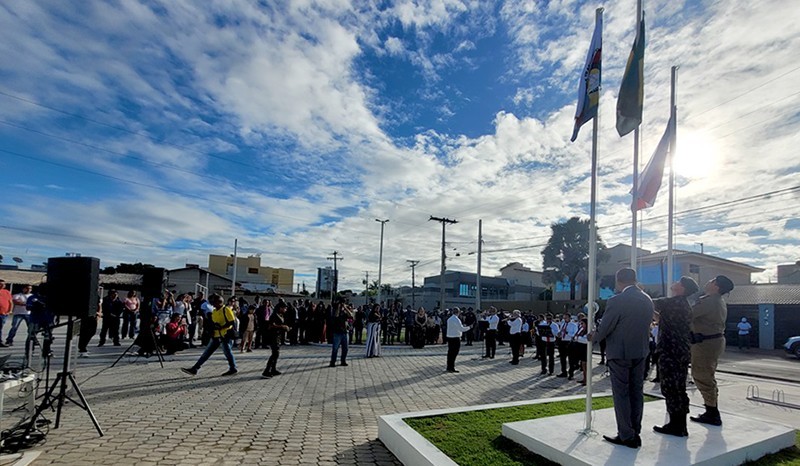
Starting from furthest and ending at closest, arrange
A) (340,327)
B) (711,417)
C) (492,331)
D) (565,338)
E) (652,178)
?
(492,331) < (565,338) < (340,327) < (652,178) < (711,417)

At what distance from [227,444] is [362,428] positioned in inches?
74.4

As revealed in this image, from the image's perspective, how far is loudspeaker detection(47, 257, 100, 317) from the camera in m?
6.09

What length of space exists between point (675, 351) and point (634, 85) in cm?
357

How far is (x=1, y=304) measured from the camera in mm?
13586

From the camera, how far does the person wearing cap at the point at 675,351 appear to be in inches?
210

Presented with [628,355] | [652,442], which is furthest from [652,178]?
[652,442]

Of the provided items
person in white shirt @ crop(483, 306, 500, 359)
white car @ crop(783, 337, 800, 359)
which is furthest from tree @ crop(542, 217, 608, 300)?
person in white shirt @ crop(483, 306, 500, 359)

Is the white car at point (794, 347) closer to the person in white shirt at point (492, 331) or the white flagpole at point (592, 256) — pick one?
the person in white shirt at point (492, 331)

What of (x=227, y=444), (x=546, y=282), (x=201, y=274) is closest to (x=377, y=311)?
(x=227, y=444)

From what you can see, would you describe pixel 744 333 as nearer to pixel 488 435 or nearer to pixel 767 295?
pixel 767 295

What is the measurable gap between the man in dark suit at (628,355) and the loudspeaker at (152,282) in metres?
11.5

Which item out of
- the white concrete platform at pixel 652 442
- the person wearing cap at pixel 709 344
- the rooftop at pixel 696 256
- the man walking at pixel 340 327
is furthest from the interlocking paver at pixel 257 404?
the rooftop at pixel 696 256

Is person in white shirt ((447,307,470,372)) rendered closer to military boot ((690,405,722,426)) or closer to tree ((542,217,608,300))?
military boot ((690,405,722,426))

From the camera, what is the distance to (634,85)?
630cm
